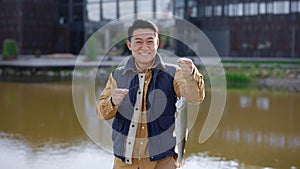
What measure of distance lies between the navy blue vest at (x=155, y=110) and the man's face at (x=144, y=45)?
10cm

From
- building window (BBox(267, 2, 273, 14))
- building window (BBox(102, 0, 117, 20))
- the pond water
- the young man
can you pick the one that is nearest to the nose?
the young man

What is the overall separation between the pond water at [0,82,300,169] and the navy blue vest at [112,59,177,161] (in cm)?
79

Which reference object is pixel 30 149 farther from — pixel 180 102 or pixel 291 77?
pixel 291 77

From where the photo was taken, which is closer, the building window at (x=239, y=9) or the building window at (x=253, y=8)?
the building window at (x=253, y=8)

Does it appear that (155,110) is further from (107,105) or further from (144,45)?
(144,45)


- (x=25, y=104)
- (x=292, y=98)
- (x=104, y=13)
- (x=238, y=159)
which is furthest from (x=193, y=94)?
(x=104, y=13)

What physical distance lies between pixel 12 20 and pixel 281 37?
86.1 feet

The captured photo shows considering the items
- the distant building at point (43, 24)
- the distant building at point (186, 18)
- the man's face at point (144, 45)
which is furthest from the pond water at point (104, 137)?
the distant building at point (43, 24)

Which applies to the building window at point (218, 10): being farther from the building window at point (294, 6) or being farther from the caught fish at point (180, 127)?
the caught fish at point (180, 127)

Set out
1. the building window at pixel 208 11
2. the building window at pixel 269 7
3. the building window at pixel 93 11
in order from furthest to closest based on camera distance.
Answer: the building window at pixel 93 11, the building window at pixel 208 11, the building window at pixel 269 7

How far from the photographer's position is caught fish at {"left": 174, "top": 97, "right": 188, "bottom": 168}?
3133 mm

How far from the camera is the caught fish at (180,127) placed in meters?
3.13

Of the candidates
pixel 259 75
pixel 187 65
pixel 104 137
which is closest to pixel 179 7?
pixel 259 75

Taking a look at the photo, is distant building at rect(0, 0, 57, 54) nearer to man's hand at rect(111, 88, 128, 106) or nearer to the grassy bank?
the grassy bank
